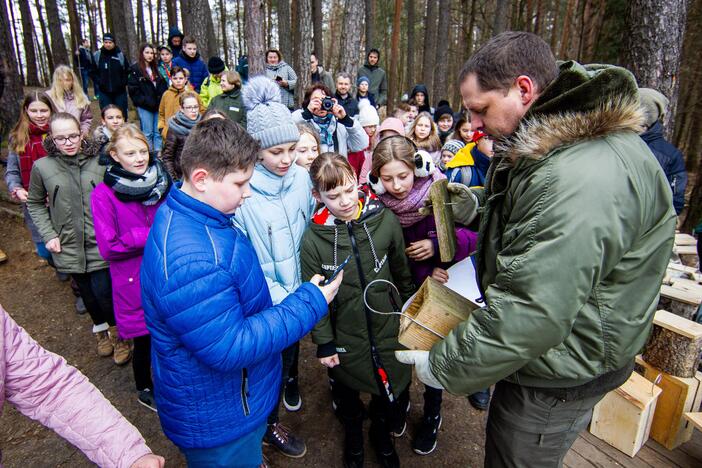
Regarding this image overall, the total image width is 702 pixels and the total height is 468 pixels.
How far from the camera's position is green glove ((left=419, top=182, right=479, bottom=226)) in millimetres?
2207

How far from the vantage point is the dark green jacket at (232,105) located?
19.8 ft

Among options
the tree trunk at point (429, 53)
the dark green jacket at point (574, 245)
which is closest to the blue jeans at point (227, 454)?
the dark green jacket at point (574, 245)

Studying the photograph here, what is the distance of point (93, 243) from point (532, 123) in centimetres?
362

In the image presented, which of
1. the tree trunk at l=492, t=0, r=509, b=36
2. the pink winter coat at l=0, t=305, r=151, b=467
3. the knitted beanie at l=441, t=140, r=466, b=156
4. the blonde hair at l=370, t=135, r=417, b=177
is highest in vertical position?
the tree trunk at l=492, t=0, r=509, b=36

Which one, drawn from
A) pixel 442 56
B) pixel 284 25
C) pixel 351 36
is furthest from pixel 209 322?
pixel 442 56

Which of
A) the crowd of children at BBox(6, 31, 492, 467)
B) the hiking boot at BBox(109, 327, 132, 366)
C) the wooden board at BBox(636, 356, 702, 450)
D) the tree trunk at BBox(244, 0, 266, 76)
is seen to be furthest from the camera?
the tree trunk at BBox(244, 0, 266, 76)

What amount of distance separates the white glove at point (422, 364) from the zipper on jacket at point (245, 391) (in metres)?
0.73

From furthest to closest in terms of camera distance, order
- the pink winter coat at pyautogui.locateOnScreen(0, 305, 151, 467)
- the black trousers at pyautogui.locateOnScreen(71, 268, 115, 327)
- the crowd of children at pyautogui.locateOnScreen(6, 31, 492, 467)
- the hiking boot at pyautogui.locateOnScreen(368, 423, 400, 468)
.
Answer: the black trousers at pyautogui.locateOnScreen(71, 268, 115, 327), the hiking boot at pyautogui.locateOnScreen(368, 423, 400, 468), the crowd of children at pyautogui.locateOnScreen(6, 31, 492, 467), the pink winter coat at pyautogui.locateOnScreen(0, 305, 151, 467)

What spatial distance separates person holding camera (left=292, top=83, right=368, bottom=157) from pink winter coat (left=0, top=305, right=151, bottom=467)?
133 inches

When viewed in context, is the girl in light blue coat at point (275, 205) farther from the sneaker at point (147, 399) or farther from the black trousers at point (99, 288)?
the black trousers at point (99, 288)

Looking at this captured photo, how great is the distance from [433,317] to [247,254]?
0.87 meters

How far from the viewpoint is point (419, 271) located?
278 centimetres

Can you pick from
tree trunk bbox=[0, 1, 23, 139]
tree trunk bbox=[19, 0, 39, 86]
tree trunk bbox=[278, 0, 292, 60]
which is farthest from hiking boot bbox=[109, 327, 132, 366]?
tree trunk bbox=[19, 0, 39, 86]

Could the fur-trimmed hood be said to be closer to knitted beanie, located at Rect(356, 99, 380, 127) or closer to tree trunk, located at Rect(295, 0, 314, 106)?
knitted beanie, located at Rect(356, 99, 380, 127)
